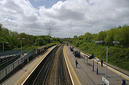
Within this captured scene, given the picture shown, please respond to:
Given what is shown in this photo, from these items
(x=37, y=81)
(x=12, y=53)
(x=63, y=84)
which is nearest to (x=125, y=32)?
(x=63, y=84)

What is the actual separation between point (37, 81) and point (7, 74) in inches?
158

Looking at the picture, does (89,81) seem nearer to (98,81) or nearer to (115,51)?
(98,81)

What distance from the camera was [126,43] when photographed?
29.1 meters

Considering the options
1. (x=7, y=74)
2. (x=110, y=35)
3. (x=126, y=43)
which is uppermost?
(x=110, y=35)

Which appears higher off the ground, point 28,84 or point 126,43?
point 126,43

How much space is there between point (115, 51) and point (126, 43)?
15.7 feet

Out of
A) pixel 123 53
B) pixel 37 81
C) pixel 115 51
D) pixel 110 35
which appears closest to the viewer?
pixel 37 81

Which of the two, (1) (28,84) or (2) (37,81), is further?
(2) (37,81)

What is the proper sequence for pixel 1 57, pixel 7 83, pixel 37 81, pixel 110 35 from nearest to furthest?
pixel 7 83, pixel 37 81, pixel 1 57, pixel 110 35

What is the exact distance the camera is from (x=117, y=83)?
1120 cm

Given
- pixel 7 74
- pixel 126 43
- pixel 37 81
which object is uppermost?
pixel 126 43

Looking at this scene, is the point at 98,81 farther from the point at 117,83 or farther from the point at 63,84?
the point at 63,84

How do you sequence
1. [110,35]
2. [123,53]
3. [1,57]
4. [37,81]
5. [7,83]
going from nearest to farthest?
[7,83] → [37,81] → [1,57] → [123,53] → [110,35]

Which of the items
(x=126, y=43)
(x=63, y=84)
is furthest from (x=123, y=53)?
(x=63, y=84)
